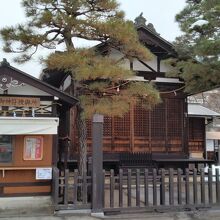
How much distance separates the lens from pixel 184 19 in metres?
13.6

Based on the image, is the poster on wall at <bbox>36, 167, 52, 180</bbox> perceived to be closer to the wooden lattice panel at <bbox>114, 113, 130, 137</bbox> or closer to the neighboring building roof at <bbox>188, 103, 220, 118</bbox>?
the wooden lattice panel at <bbox>114, 113, 130, 137</bbox>

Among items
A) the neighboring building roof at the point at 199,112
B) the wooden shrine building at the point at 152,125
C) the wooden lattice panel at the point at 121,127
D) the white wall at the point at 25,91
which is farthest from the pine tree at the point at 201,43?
the neighboring building roof at the point at 199,112

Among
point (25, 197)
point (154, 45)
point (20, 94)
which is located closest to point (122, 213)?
point (25, 197)

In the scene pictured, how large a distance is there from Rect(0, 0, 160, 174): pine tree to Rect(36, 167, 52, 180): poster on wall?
0.91 m

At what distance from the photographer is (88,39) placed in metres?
11.1

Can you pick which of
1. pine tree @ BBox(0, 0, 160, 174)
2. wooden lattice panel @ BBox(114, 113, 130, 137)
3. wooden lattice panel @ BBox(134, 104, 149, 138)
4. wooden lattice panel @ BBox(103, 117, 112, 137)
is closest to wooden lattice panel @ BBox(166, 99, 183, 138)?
wooden lattice panel @ BBox(134, 104, 149, 138)

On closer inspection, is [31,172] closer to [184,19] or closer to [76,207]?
[76,207]

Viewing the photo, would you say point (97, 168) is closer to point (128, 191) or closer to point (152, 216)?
point (128, 191)

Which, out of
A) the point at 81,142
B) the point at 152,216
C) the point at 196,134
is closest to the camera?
the point at 152,216

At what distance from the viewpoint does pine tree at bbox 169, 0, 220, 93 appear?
11.8 meters

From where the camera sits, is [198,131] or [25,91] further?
[198,131]

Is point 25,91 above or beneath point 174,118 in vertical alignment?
above

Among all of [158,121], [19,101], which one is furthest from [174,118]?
[19,101]

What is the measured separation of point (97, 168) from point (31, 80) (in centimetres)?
318
